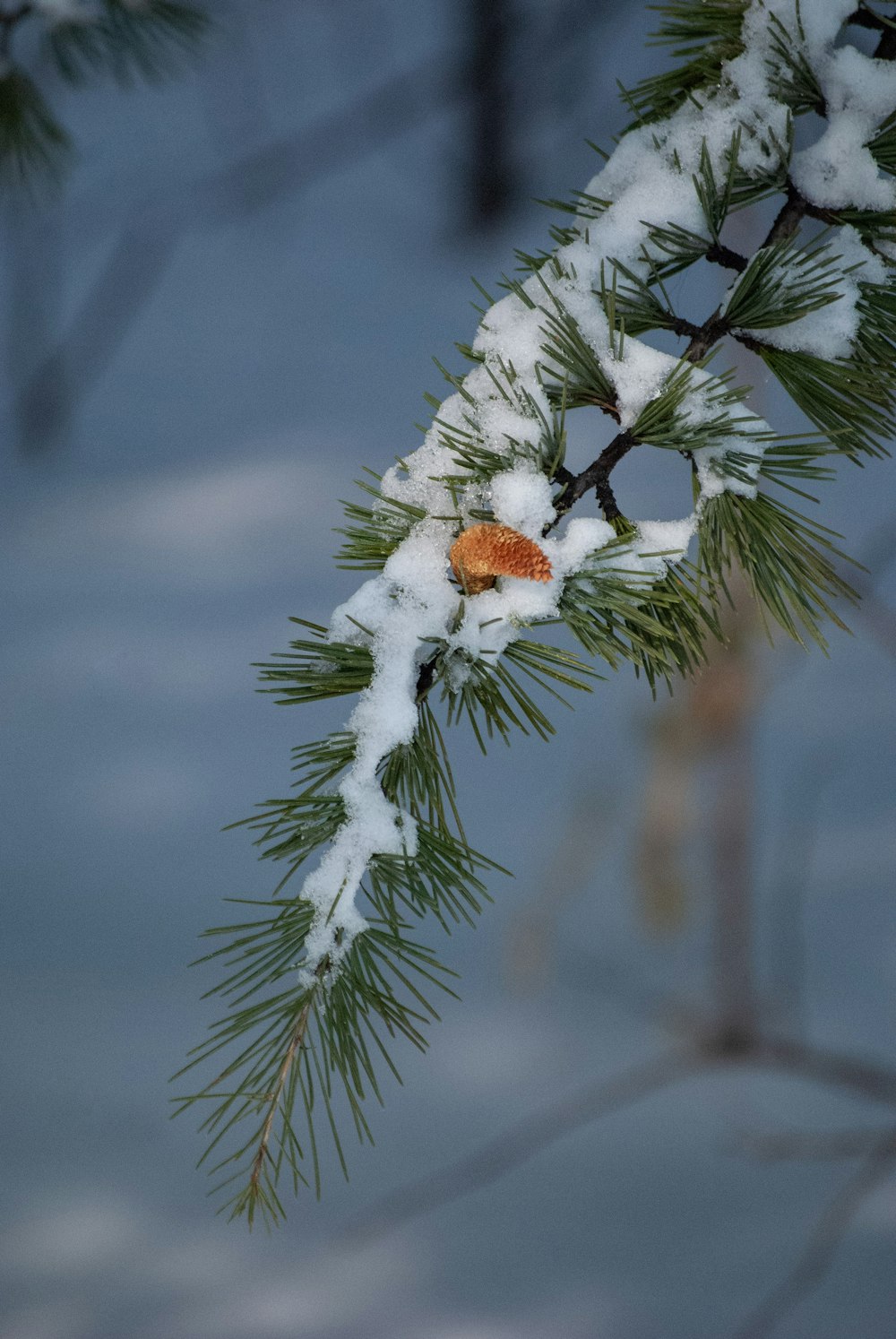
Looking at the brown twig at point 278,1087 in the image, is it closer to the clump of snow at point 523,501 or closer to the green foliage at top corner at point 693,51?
the clump of snow at point 523,501

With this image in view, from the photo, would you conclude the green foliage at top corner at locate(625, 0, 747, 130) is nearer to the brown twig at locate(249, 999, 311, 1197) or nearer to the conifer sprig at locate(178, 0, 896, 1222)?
the conifer sprig at locate(178, 0, 896, 1222)

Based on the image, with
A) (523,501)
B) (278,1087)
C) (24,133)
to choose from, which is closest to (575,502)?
(523,501)

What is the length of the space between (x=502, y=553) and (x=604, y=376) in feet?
0.22

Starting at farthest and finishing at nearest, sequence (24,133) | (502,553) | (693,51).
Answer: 1. (24,133)
2. (693,51)
3. (502,553)

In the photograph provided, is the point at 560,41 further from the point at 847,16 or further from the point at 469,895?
the point at 469,895

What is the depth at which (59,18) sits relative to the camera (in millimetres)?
746

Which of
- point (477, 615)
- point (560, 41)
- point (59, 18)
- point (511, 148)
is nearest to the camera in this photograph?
point (477, 615)

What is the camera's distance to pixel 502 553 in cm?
29

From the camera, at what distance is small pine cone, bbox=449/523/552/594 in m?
0.29

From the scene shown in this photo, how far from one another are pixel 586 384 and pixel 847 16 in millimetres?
153

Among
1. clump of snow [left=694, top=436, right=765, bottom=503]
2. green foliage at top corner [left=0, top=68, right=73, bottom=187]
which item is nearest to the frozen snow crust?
clump of snow [left=694, top=436, right=765, bottom=503]

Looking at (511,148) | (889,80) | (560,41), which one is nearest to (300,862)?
(889,80)

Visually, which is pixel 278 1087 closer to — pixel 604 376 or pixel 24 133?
pixel 604 376

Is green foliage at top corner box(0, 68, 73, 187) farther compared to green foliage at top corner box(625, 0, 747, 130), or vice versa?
green foliage at top corner box(0, 68, 73, 187)
